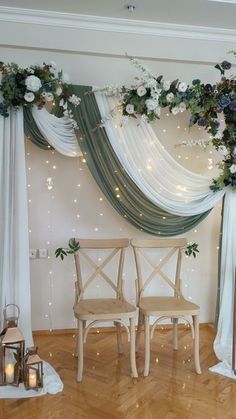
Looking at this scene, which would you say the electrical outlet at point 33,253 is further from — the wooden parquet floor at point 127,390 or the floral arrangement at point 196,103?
the floral arrangement at point 196,103

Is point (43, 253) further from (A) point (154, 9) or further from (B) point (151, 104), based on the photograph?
(A) point (154, 9)

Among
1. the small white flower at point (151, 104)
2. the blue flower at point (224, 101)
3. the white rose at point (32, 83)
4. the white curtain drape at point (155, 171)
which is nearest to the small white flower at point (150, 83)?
the small white flower at point (151, 104)

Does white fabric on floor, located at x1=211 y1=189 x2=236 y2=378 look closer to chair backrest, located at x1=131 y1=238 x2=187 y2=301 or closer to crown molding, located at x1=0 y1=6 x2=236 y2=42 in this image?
chair backrest, located at x1=131 y1=238 x2=187 y2=301

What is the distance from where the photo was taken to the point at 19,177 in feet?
10.0

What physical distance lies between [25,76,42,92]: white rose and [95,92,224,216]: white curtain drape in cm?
50

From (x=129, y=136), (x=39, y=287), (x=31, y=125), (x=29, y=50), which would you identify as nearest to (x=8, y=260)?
(x=39, y=287)

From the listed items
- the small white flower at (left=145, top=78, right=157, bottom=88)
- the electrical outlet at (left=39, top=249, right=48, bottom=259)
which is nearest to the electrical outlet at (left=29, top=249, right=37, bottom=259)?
the electrical outlet at (left=39, top=249, right=48, bottom=259)

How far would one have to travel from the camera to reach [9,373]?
2715mm

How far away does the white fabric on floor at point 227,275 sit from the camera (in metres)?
3.38

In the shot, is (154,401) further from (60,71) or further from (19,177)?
(60,71)

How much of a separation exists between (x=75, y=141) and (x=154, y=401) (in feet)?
6.07

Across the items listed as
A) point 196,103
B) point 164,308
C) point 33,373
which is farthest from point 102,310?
point 196,103

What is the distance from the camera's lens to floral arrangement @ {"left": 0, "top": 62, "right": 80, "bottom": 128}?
9.66 feet

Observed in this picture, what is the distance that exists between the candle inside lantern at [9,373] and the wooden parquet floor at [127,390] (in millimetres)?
192
